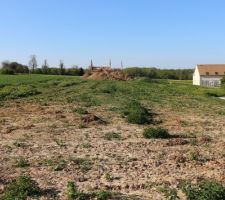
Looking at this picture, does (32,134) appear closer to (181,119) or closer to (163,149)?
(163,149)

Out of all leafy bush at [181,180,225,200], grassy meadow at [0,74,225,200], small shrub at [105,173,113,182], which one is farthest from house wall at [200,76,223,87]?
leafy bush at [181,180,225,200]

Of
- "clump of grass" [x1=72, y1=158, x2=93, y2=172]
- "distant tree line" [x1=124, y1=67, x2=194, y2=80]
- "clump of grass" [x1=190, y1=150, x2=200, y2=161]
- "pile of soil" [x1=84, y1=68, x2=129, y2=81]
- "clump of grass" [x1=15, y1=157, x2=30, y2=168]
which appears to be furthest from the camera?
"distant tree line" [x1=124, y1=67, x2=194, y2=80]

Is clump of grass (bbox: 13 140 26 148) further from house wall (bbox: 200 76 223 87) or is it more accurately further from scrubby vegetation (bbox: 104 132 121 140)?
house wall (bbox: 200 76 223 87)

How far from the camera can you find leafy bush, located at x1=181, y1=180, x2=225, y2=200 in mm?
8344

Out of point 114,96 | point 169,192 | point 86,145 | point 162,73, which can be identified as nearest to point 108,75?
point 114,96

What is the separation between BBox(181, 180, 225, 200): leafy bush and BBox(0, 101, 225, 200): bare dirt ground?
27 cm

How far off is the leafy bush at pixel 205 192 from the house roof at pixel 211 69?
9025 cm

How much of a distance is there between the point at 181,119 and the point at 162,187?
474 inches

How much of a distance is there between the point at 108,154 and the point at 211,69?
88.8 m

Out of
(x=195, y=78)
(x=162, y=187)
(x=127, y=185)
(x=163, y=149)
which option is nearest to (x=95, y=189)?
(x=127, y=185)

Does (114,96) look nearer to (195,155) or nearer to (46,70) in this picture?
(195,155)

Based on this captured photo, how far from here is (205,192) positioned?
849 centimetres

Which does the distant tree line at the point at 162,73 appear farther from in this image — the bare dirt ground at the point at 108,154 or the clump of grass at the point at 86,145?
the clump of grass at the point at 86,145

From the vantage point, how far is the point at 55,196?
884 cm
